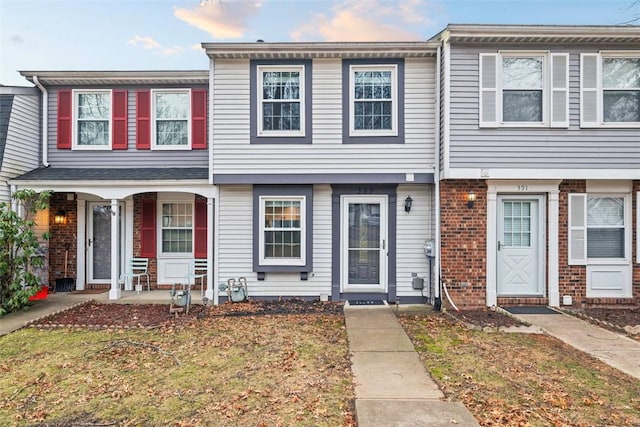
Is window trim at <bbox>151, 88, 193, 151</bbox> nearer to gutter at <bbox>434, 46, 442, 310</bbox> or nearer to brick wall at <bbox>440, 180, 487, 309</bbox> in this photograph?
gutter at <bbox>434, 46, 442, 310</bbox>

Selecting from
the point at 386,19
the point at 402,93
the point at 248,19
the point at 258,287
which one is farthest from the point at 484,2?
the point at 258,287

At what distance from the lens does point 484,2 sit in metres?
9.70

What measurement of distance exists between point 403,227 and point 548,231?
9.68 feet

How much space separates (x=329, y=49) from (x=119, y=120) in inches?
218

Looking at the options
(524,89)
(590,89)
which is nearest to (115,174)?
(524,89)

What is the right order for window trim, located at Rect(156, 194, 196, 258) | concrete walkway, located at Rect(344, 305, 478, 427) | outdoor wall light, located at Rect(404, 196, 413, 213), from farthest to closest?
window trim, located at Rect(156, 194, 196, 258) < outdoor wall light, located at Rect(404, 196, 413, 213) < concrete walkway, located at Rect(344, 305, 478, 427)

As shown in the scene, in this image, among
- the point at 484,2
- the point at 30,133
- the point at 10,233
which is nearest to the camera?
the point at 10,233

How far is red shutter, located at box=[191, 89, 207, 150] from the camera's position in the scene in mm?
8664

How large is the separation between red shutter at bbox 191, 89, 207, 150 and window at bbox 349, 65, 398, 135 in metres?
3.77

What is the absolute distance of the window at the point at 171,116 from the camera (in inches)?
344

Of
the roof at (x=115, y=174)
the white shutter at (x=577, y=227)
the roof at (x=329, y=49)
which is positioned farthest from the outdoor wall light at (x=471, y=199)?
the roof at (x=115, y=174)

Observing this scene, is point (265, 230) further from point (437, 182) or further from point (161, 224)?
point (437, 182)

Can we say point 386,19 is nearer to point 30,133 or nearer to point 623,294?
point 623,294

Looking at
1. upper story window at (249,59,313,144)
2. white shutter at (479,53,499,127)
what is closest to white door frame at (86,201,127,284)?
upper story window at (249,59,313,144)
